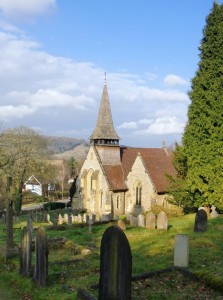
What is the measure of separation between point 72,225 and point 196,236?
10.1 m

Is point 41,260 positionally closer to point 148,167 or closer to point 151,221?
point 151,221

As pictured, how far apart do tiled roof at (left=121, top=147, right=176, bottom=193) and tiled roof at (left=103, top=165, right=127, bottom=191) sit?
2.21 feet

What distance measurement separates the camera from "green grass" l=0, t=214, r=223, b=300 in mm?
9062

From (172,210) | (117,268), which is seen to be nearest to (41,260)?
(117,268)

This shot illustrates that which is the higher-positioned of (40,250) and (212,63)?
(212,63)

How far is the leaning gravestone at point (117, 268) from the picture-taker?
670 centimetres

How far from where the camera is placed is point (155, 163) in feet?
119

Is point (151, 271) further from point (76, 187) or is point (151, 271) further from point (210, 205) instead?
point (76, 187)

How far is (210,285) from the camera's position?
8859 millimetres

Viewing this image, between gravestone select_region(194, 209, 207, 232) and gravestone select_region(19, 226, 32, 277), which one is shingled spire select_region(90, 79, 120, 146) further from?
A: gravestone select_region(19, 226, 32, 277)

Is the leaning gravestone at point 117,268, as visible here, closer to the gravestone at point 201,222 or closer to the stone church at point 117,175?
the gravestone at point 201,222

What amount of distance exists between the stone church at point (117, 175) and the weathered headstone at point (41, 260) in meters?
23.9

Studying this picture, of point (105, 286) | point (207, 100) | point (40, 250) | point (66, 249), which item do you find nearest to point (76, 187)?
point (207, 100)

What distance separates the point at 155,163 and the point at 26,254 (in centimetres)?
2625
